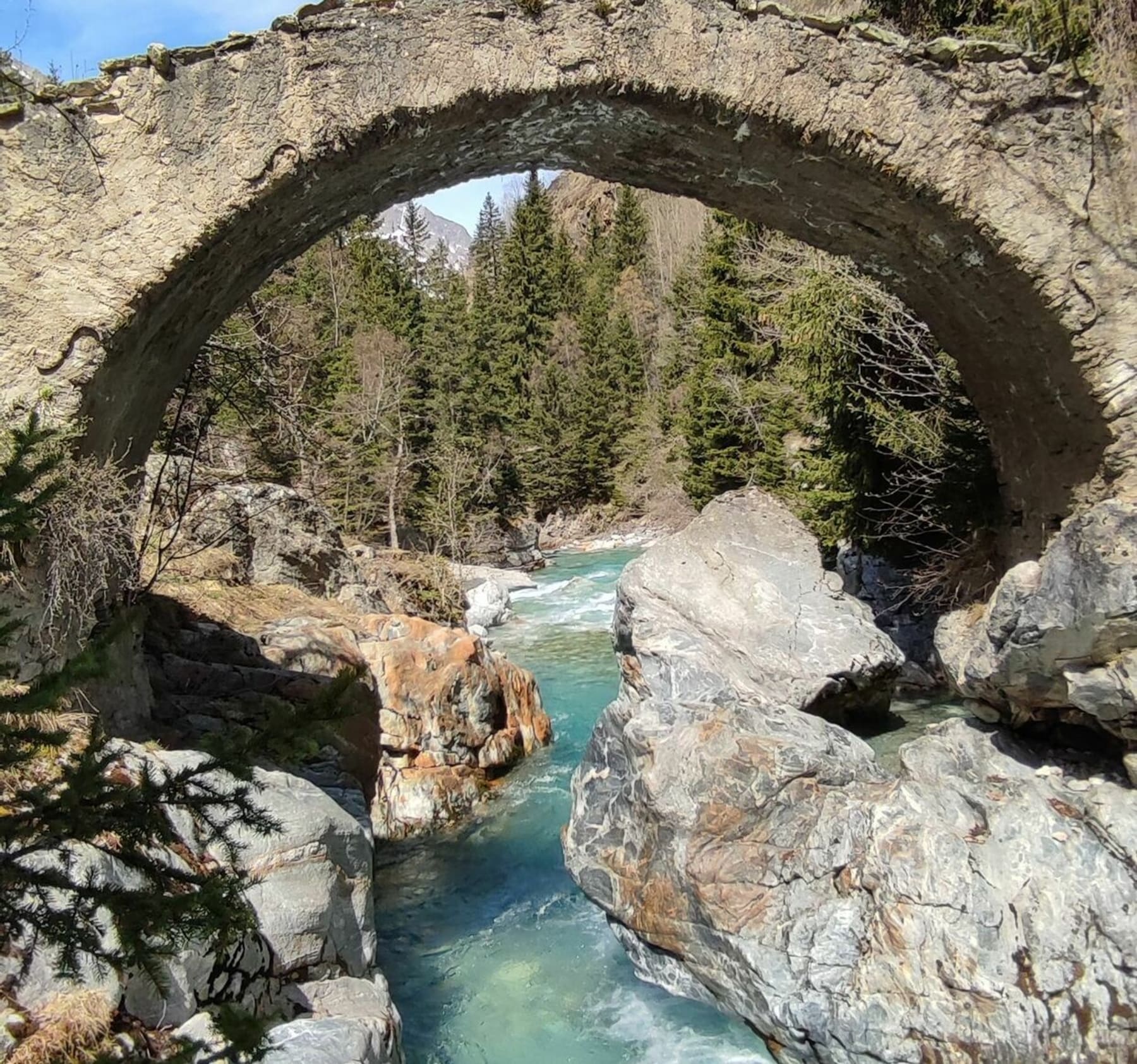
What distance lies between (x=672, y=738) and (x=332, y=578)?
24.1 ft

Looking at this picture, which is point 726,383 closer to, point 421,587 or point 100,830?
point 421,587

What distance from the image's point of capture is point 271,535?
1146cm

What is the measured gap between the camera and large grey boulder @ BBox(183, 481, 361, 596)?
10.8 metres

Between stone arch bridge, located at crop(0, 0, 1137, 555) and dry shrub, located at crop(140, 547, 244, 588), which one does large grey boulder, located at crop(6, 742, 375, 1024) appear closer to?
stone arch bridge, located at crop(0, 0, 1137, 555)

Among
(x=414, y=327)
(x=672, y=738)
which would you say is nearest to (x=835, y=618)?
(x=672, y=738)

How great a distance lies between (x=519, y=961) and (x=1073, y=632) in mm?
4134

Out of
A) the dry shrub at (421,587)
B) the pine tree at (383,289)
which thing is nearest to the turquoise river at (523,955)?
the dry shrub at (421,587)

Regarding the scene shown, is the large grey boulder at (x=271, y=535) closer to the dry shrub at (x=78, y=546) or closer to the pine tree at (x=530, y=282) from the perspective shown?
the dry shrub at (x=78, y=546)

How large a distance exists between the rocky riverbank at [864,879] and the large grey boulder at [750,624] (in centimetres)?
157

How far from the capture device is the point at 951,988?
4625mm

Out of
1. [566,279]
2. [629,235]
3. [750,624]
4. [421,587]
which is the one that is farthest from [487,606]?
[629,235]

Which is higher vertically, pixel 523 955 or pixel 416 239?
pixel 416 239

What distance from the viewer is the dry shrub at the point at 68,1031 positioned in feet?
9.91

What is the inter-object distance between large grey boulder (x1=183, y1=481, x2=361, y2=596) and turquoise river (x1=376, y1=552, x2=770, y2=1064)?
4.30m
